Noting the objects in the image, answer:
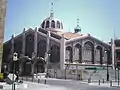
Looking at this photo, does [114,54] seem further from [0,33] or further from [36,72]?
[0,33]

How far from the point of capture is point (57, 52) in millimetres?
56125

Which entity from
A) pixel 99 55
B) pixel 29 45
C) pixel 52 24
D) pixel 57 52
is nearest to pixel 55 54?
pixel 57 52

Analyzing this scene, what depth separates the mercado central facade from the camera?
54.8 metres

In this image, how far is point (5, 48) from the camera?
6831cm

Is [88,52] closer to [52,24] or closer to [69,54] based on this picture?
[69,54]

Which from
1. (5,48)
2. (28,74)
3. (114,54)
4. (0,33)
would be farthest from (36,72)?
(0,33)

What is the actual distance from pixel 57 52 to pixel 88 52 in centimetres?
911

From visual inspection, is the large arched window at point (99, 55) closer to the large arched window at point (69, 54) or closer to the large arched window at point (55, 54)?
the large arched window at point (69, 54)

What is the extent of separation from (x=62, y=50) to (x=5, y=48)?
929 inches

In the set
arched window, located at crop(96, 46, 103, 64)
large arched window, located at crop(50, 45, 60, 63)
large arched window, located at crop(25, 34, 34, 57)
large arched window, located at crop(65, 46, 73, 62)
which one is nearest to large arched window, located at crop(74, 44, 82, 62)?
large arched window, located at crop(65, 46, 73, 62)

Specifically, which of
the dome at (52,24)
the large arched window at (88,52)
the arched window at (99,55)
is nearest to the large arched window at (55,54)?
the large arched window at (88,52)

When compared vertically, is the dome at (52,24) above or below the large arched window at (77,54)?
above

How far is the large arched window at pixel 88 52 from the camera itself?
5788cm

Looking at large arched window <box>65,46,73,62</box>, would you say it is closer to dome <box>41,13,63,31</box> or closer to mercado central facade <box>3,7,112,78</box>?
mercado central facade <box>3,7,112,78</box>
